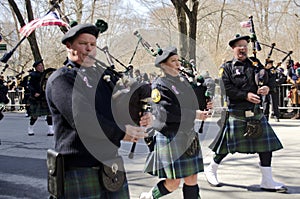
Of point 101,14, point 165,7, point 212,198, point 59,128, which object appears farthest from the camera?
point 101,14

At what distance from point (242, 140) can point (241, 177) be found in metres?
0.69

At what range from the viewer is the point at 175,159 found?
3.47 m

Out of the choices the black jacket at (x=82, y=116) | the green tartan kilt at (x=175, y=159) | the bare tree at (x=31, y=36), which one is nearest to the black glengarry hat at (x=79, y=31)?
Result: the black jacket at (x=82, y=116)

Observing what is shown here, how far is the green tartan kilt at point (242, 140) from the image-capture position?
14.1ft

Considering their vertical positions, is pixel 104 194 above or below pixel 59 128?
below

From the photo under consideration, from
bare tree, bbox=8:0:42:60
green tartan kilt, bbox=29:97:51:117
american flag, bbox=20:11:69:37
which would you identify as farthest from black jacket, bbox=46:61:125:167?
bare tree, bbox=8:0:42:60

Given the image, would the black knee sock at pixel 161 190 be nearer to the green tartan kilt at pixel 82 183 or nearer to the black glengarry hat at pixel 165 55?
Result: the black glengarry hat at pixel 165 55

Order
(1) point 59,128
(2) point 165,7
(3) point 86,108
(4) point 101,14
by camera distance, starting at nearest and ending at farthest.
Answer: (3) point 86,108 < (1) point 59,128 < (2) point 165,7 < (4) point 101,14

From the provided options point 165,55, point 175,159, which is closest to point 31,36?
point 165,55

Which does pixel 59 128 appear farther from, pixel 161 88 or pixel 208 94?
pixel 208 94

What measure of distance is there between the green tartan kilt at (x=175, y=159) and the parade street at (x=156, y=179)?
775 millimetres

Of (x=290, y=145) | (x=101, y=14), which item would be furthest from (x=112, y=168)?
(x=101, y=14)

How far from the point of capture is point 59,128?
7.64 feet

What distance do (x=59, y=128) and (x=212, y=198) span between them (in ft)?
7.35
